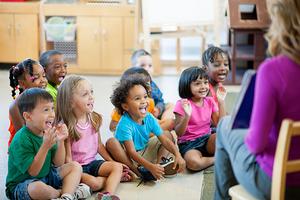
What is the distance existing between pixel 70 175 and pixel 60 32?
2.72 meters

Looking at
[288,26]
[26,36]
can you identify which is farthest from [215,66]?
[26,36]

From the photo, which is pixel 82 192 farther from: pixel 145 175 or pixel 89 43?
pixel 89 43

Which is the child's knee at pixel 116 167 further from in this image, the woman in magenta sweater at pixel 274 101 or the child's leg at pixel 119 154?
the woman in magenta sweater at pixel 274 101

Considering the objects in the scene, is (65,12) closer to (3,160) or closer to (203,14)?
(203,14)

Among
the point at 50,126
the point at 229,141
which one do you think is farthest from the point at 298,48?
the point at 50,126

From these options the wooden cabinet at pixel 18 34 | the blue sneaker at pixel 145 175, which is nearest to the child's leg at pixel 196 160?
the blue sneaker at pixel 145 175

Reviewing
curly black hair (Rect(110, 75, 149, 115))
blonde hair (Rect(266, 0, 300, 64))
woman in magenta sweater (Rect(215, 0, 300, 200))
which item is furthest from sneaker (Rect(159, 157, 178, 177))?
blonde hair (Rect(266, 0, 300, 64))

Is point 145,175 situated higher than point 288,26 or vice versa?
point 288,26

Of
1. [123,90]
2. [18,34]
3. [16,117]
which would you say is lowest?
[16,117]

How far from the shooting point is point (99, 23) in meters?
4.79

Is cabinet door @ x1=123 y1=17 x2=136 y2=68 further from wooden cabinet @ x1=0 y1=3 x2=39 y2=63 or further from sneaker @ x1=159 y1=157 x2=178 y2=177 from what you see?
sneaker @ x1=159 y1=157 x2=178 y2=177

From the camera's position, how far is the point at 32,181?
2180 mm

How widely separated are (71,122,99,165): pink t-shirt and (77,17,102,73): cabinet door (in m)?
2.41

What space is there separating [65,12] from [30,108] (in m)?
2.76
